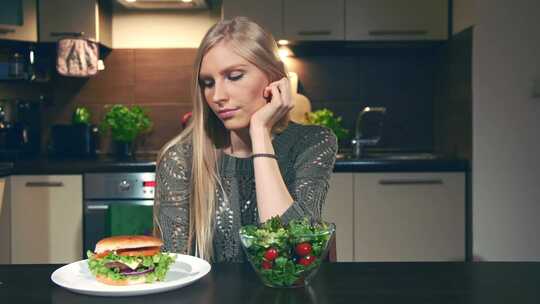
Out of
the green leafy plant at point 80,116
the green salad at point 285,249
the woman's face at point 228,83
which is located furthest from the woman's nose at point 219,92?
the green leafy plant at point 80,116

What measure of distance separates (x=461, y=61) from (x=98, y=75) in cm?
195

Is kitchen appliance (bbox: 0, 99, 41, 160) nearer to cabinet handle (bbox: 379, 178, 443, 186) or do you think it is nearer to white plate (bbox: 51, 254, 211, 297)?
cabinet handle (bbox: 379, 178, 443, 186)

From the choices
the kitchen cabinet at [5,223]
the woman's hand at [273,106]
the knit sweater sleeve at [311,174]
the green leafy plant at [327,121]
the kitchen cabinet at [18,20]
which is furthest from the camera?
the green leafy plant at [327,121]

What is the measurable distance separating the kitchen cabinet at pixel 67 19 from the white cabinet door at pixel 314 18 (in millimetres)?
985

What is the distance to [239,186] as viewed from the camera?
1914 millimetres

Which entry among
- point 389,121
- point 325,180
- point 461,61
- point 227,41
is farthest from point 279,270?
point 389,121

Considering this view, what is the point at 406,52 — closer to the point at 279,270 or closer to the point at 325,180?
the point at 325,180

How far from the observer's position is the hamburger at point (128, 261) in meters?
1.18

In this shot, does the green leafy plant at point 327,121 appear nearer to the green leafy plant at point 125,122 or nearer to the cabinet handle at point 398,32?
the cabinet handle at point 398,32

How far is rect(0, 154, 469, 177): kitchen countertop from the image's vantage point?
125 inches

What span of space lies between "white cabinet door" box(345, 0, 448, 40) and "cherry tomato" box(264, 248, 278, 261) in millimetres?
2465

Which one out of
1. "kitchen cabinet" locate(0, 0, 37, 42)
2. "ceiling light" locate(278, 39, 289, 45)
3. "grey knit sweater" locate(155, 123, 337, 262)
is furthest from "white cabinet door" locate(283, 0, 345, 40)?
"grey knit sweater" locate(155, 123, 337, 262)

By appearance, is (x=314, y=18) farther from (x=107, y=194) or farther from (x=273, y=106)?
(x=273, y=106)

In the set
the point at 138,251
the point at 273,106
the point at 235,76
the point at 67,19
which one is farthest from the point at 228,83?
the point at 67,19
